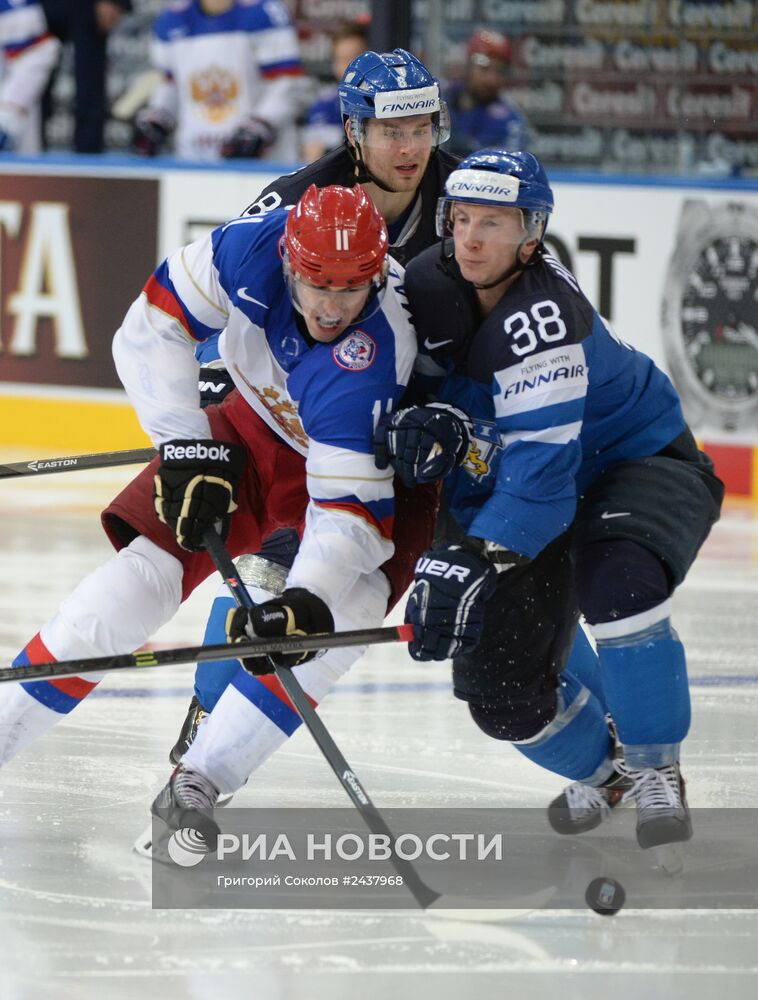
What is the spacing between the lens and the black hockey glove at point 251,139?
7504 mm

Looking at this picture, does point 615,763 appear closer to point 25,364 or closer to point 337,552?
point 337,552

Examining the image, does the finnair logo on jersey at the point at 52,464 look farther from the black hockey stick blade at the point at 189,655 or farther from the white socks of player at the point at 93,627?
the black hockey stick blade at the point at 189,655

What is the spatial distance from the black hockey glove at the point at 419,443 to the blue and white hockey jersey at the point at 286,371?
40 mm

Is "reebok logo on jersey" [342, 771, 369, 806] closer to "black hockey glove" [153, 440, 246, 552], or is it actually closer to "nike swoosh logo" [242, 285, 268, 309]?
"black hockey glove" [153, 440, 246, 552]

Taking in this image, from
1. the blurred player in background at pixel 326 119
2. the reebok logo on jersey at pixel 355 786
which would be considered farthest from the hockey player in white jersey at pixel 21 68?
the reebok logo on jersey at pixel 355 786

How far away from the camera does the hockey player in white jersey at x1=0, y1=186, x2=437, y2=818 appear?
3.04m

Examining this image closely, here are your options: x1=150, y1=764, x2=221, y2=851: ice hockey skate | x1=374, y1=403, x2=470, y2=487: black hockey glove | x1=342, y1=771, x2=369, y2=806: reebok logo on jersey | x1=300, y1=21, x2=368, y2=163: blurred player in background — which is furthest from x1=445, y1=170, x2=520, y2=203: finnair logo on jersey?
x1=300, y1=21, x2=368, y2=163: blurred player in background

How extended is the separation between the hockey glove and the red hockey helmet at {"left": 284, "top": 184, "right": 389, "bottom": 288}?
1.59 ft

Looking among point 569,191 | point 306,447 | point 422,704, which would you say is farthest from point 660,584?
point 569,191

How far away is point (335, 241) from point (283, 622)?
0.62 metres

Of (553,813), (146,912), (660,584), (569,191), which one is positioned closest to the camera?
(146,912)

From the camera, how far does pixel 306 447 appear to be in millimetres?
3303

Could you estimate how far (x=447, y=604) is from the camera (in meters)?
2.95

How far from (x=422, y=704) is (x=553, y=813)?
0.86 m
